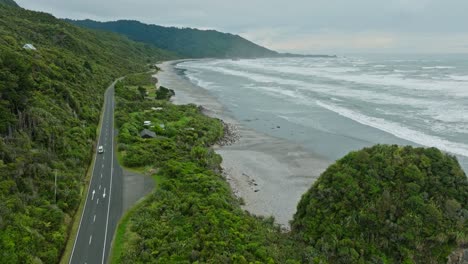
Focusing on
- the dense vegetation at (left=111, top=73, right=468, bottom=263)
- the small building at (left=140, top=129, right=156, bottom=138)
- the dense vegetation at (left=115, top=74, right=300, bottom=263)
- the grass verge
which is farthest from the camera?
the small building at (left=140, top=129, right=156, bottom=138)

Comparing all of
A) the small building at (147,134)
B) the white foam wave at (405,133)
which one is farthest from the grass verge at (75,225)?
the white foam wave at (405,133)

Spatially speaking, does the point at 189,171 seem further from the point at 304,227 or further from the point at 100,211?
the point at 304,227

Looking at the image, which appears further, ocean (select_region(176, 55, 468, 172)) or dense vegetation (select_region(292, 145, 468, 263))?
ocean (select_region(176, 55, 468, 172))

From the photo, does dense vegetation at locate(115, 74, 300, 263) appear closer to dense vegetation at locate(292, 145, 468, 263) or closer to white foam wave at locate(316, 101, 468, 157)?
dense vegetation at locate(292, 145, 468, 263)

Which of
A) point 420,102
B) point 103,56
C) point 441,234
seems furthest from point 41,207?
point 103,56

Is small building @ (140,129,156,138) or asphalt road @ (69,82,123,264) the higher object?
small building @ (140,129,156,138)

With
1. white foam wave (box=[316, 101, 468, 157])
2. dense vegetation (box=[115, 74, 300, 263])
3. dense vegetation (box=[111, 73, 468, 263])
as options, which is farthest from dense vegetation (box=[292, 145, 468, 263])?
white foam wave (box=[316, 101, 468, 157])
